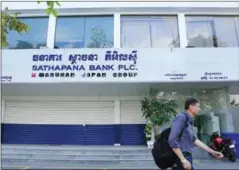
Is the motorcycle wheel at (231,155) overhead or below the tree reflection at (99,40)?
below

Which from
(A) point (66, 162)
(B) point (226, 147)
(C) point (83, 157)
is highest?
(B) point (226, 147)

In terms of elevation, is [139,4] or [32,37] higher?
[139,4]

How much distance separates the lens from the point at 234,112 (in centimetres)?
1734

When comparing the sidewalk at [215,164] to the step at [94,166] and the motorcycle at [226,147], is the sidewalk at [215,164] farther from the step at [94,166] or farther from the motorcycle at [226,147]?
the step at [94,166]

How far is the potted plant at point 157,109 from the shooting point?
12758 mm

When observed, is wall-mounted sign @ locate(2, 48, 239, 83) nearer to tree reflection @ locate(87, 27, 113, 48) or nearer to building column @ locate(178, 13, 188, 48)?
tree reflection @ locate(87, 27, 113, 48)

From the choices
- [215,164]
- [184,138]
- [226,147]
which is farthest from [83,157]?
[184,138]

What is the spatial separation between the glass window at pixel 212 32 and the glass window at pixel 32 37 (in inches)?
255

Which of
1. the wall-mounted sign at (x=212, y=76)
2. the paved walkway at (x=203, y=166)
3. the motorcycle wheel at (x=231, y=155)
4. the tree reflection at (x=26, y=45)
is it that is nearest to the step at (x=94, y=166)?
the paved walkway at (x=203, y=166)

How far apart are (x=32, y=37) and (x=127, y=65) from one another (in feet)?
15.4

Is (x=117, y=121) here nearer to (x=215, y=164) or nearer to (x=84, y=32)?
(x=84, y=32)

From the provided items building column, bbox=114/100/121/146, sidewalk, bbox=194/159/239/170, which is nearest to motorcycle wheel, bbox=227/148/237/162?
sidewalk, bbox=194/159/239/170

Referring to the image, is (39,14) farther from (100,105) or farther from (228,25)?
(228,25)

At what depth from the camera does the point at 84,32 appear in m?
14.1
